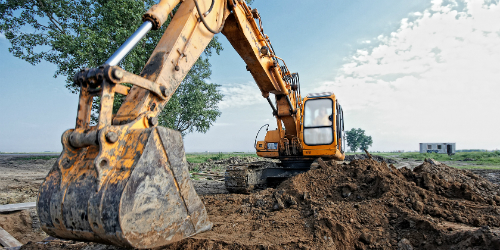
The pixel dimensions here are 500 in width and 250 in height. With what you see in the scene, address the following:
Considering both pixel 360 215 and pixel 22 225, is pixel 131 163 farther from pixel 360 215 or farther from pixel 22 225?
pixel 22 225

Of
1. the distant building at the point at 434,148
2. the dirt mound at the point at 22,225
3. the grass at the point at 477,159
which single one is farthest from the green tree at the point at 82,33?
the distant building at the point at 434,148

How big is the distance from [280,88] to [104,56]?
954cm

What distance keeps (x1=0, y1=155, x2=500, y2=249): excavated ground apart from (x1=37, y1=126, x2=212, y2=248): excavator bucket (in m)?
0.53

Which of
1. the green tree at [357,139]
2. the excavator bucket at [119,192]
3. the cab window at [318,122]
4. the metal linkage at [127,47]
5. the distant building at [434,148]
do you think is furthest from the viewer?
the green tree at [357,139]

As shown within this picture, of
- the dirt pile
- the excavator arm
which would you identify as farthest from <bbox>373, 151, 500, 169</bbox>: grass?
the excavator arm

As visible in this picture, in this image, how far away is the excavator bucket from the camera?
2109 mm

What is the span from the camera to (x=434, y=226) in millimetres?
3293

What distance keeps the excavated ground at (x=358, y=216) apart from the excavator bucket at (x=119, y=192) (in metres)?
0.53

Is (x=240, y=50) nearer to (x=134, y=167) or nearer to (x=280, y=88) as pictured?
(x=280, y=88)

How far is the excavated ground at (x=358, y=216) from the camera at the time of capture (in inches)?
120

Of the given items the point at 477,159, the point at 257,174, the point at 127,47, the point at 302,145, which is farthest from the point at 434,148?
the point at 127,47

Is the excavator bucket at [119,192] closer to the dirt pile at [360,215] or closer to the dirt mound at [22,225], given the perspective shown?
the dirt pile at [360,215]

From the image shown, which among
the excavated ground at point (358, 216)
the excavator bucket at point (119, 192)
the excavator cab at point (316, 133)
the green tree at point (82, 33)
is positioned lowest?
the excavated ground at point (358, 216)

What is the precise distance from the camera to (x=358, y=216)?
3836 mm
